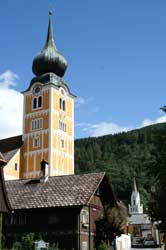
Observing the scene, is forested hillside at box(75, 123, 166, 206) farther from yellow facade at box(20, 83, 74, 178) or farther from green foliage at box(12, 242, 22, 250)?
green foliage at box(12, 242, 22, 250)

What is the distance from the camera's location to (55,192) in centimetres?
3909

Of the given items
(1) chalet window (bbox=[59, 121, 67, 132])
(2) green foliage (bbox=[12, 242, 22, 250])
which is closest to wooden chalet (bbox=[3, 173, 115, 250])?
(2) green foliage (bbox=[12, 242, 22, 250])

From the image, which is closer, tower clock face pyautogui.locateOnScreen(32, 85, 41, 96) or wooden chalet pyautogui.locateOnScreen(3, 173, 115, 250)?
wooden chalet pyautogui.locateOnScreen(3, 173, 115, 250)

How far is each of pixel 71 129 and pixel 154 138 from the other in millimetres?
50918

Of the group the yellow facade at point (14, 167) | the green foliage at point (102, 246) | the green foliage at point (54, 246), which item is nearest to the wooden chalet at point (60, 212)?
the green foliage at point (102, 246)

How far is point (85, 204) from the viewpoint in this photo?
36219 mm

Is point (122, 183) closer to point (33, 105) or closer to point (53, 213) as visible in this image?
point (33, 105)

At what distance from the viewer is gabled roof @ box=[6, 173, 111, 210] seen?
37531 mm

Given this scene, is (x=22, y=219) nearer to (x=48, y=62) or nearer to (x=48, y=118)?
(x=48, y=118)

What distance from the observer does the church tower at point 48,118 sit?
7400 centimetres

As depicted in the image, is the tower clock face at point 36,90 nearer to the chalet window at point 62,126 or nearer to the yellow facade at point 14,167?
the chalet window at point 62,126

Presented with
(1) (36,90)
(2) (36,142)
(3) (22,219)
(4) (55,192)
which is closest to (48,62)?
(1) (36,90)

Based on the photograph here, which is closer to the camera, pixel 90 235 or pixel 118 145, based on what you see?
pixel 90 235

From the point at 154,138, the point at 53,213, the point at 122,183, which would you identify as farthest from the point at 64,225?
the point at 122,183
